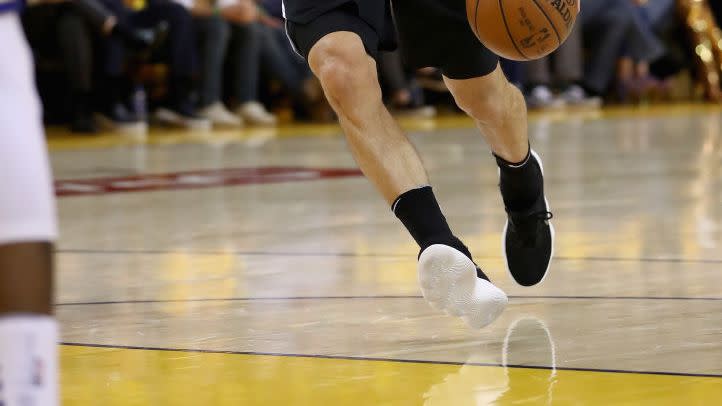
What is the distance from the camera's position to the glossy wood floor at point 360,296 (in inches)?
93.9

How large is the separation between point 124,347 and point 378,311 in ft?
1.89

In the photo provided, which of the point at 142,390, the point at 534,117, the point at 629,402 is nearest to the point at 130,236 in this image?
the point at 142,390

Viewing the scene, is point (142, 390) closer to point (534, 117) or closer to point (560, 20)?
point (560, 20)

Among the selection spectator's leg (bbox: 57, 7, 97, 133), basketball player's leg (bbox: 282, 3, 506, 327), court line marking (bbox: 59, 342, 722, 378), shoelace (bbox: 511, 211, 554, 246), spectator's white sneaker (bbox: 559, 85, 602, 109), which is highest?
basketball player's leg (bbox: 282, 3, 506, 327)

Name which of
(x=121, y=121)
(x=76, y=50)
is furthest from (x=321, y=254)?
(x=121, y=121)

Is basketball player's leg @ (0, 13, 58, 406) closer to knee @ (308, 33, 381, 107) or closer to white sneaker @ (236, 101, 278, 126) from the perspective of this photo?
knee @ (308, 33, 381, 107)

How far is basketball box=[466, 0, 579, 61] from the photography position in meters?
3.01

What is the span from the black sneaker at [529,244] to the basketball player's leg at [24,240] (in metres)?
1.99

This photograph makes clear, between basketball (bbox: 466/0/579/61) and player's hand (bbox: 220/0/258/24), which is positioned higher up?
basketball (bbox: 466/0/579/61)

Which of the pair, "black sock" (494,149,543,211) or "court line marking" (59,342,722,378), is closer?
"court line marking" (59,342,722,378)

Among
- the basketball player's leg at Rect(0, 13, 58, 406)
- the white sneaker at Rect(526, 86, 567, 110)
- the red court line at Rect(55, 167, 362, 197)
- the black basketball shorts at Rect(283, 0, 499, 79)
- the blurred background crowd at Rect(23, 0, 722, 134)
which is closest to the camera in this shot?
the basketball player's leg at Rect(0, 13, 58, 406)

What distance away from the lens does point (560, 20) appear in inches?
119

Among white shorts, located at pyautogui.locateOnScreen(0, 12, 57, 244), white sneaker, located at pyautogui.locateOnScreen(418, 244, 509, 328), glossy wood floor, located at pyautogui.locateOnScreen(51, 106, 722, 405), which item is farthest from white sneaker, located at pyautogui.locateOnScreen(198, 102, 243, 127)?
white shorts, located at pyautogui.locateOnScreen(0, 12, 57, 244)

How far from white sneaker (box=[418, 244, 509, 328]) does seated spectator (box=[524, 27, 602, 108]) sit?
10394mm
